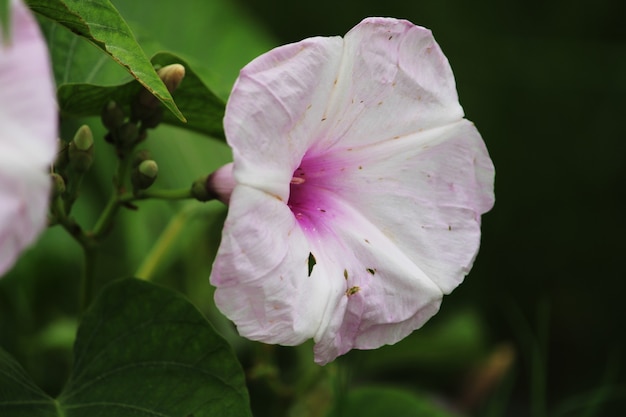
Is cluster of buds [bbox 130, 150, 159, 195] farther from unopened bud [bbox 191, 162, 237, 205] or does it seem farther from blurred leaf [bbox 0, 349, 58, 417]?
blurred leaf [bbox 0, 349, 58, 417]

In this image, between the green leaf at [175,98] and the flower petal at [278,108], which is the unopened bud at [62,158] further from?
the flower petal at [278,108]

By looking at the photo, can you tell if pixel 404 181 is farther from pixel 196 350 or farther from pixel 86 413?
pixel 86 413

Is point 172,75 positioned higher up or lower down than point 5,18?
lower down

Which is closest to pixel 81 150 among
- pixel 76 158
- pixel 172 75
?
pixel 76 158

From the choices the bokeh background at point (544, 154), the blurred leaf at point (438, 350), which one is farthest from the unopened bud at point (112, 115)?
the bokeh background at point (544, 154)

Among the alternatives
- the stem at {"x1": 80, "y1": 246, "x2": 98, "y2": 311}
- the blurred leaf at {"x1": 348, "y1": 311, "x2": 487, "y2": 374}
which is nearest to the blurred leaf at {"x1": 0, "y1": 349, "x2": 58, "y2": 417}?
the stem at {"x1": 80, "y1": 246, "x2": 98, "y2": 311}

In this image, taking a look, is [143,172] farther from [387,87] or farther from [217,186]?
[387,87]
